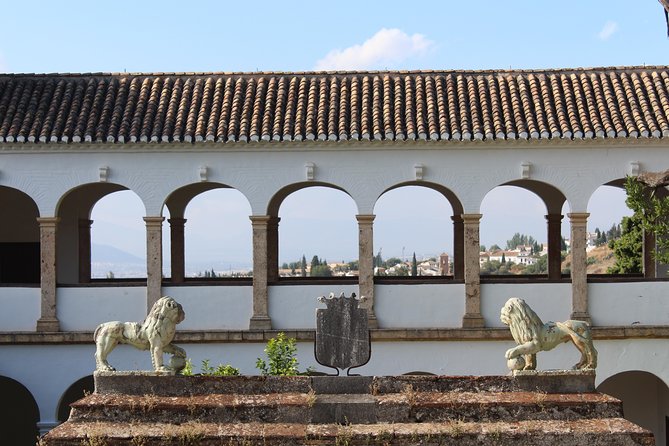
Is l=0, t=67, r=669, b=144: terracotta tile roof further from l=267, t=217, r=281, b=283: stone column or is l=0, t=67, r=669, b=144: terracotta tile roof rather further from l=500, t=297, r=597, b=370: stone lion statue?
l=500, t=297, r=597, b=370: stone lion statue

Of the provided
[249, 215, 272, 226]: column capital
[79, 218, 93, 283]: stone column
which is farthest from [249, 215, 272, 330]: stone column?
[79, 218, 93, 283]: stone column

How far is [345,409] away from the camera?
394 inches

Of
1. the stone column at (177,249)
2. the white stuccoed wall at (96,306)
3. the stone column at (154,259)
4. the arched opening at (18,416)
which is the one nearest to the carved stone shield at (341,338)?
the stone column at (154,259)

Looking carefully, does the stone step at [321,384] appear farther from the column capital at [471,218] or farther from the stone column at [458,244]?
the stone column at [458,244]

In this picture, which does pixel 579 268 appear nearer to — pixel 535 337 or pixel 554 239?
pixel 554 239

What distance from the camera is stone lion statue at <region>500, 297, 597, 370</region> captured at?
10617mm

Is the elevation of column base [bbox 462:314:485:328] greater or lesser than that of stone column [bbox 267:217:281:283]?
lesser

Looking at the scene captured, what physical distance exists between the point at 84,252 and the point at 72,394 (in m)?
2.82

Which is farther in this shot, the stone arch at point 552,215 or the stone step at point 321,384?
the stone arch at point 552,215

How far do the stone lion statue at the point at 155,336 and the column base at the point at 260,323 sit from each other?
251 inches

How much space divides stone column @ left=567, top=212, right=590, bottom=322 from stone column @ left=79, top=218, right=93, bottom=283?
934 centimetres

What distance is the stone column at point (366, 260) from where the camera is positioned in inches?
685

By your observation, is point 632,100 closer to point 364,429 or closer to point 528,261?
point 364,429

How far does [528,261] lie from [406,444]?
5012cm
